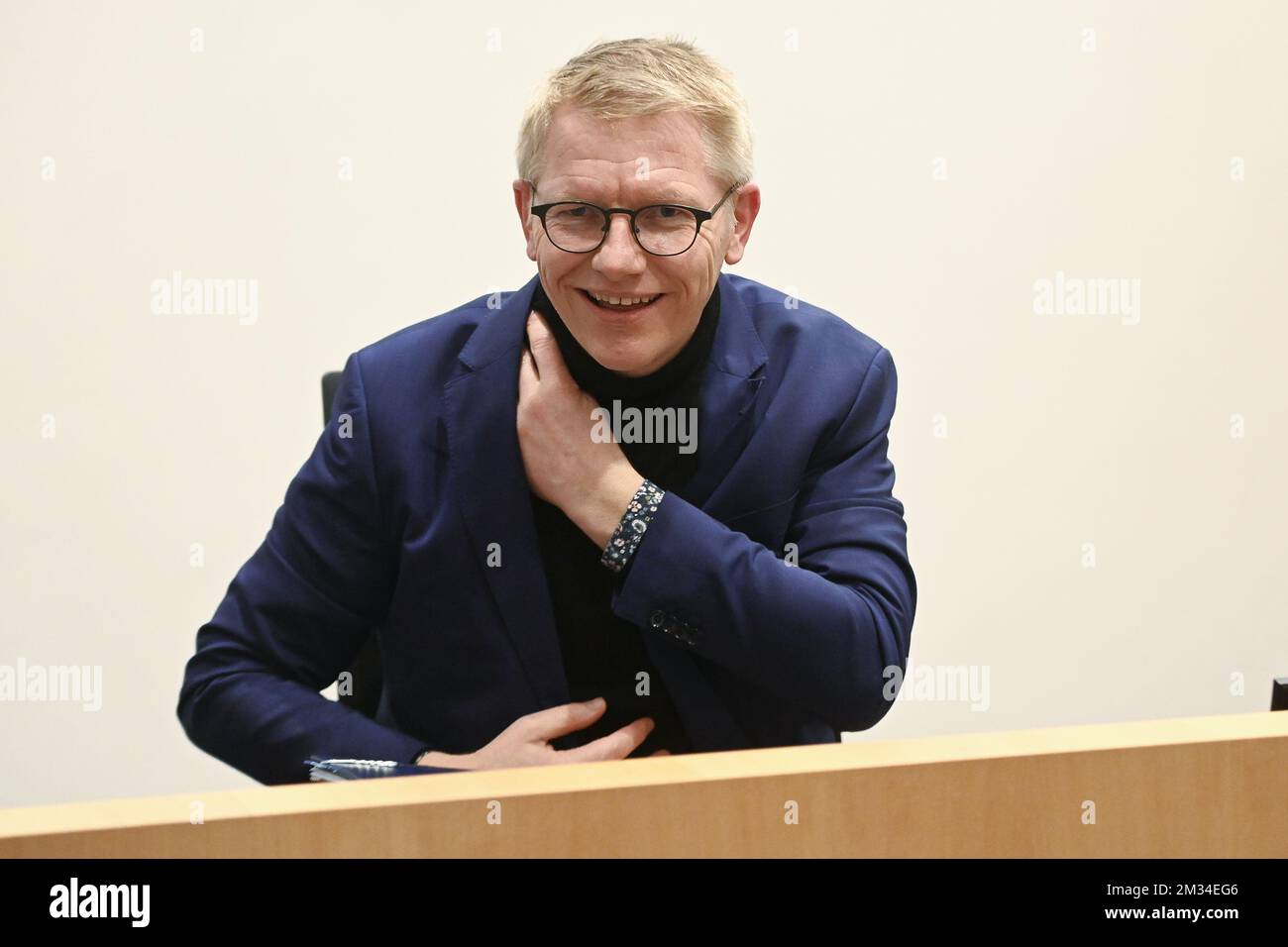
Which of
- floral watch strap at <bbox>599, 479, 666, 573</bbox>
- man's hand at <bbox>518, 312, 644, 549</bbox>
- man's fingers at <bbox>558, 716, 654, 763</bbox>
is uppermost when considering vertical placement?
man's hand at <bbox>518, 312, 644, 549</bbox>

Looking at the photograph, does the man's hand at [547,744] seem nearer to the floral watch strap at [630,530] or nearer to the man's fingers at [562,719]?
the man's fingers at [562,719]

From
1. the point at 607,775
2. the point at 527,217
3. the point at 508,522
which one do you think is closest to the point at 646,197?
the point at 527,217

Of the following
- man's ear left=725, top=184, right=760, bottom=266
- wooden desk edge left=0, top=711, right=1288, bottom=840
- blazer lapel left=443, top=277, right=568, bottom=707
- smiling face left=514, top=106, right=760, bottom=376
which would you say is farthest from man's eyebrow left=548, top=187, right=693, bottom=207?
wooden desk edge left=0, top=711, right=1288, bottom=840

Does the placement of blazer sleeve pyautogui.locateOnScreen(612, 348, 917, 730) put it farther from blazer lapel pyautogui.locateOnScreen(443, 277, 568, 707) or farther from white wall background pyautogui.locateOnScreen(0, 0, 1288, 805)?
white wall background pyautogui.locateOnScreen(0, 0, 1288, 805)

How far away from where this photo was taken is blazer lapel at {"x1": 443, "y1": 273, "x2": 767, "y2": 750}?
1494mm

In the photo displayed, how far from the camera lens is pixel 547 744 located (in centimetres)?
140

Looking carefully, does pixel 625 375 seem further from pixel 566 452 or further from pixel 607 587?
pixel 607 587

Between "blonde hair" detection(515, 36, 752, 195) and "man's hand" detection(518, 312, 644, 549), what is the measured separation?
0.21 meters

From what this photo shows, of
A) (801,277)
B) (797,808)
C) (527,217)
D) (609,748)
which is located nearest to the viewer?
(797,808)

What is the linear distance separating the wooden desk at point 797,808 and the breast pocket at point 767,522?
592 mm

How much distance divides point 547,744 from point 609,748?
2.9 inches

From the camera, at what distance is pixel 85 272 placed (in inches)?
104
